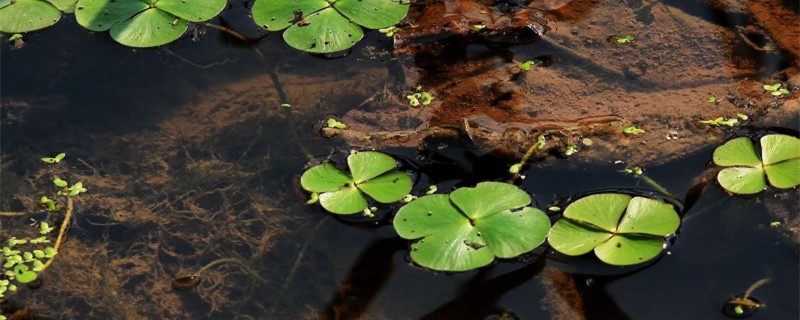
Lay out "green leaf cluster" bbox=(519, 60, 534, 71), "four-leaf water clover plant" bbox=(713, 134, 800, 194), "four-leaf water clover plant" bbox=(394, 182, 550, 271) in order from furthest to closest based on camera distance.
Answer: "green leaf cluster" bbox=(519, 60, 534, 71)
"four-leaf water clover plant" bbox=(713, 134, 800, 194)
"four-leaf water clover plant" bbox=(394, 182, 550, 271)

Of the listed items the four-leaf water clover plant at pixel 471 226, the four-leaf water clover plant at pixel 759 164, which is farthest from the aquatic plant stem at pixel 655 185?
Result: the four-leaf water clover plant at pixel 471 226

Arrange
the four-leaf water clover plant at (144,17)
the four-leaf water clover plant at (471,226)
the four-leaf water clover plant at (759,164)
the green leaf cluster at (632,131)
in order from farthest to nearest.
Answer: the four-leaf water clover plant at (144,17), the green leaf cluster at (632,131), the four-leaf water clover plant at (759,164), the four-leaf water clover plant at (471,226)

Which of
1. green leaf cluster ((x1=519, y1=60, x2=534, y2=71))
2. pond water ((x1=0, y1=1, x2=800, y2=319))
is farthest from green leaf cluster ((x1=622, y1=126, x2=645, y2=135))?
green leaf cluster ((x1=519, y1=60, x2=534, y2=71))

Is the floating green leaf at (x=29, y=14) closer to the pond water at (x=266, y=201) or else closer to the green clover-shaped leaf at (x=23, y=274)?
the pond water at (x=266, y=201)

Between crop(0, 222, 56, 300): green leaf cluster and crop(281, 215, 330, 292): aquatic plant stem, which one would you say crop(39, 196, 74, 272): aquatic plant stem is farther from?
crop(281, 215, 330, 292): aquatic plant stem

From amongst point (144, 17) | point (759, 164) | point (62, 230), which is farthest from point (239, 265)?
point (759, 164)

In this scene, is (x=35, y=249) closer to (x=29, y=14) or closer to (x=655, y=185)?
(x=29, y=14)
